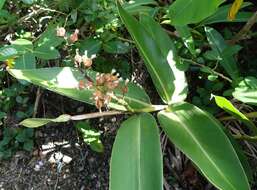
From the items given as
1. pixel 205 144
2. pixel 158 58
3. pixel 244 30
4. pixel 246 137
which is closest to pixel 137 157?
pixel 205 144

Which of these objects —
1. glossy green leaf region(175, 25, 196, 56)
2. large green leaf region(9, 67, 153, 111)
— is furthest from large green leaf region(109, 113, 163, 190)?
glossy green leaf region(175, 25, 196, 56)

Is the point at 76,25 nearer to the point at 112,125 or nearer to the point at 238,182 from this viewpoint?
the point at 112,125

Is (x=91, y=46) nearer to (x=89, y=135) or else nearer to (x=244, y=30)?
(x=89, y=135)

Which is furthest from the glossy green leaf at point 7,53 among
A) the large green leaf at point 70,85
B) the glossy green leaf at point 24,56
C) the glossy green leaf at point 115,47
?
the glossy green leaf at point 115,47

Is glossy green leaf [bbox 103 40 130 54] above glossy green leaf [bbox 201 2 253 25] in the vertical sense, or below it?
below

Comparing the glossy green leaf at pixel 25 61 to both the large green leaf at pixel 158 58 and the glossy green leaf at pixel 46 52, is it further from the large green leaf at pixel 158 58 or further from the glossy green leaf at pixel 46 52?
the large green leaf at pixel 158 58

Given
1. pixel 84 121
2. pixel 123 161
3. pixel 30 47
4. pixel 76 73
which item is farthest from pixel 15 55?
pixel 123 161

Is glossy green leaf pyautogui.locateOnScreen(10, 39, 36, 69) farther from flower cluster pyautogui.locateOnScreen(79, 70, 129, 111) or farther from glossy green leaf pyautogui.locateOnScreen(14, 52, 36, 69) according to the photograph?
flower cluster pyautogui.locateOnScreen(79, 70, 129, 111)
